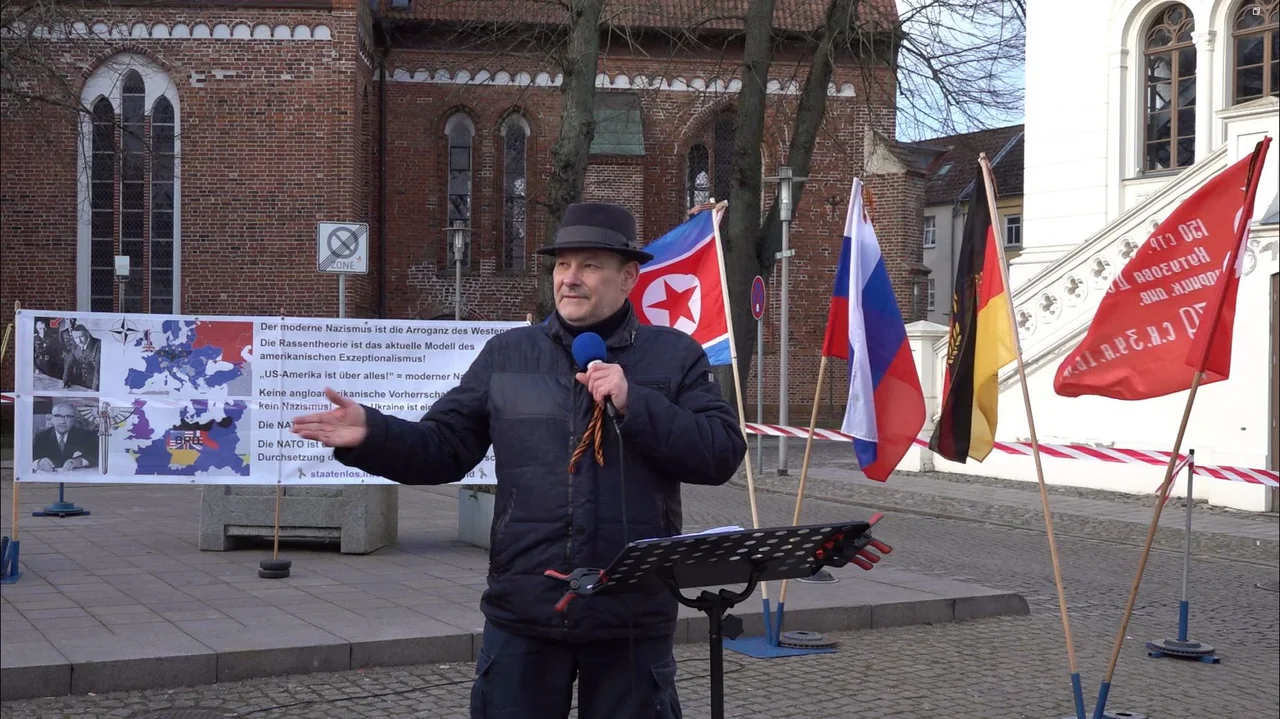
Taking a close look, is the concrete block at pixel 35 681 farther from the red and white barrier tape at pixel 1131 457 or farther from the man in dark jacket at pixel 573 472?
the red and white barrier tape at pixel 1131 457

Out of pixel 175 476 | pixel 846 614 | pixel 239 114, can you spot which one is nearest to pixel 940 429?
pixel 846 614

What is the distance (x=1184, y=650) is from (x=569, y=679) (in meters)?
5.22

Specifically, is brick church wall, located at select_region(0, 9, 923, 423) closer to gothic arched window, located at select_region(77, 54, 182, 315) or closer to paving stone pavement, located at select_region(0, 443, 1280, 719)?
gothic arched window, located at select_region(77, 54, 182, 315)

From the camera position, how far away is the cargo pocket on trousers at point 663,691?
11.0 ft

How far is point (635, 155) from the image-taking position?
2786 cm

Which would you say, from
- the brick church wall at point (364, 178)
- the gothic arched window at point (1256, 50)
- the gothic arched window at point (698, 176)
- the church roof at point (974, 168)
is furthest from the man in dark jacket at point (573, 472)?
the church roof at point (974, 168)

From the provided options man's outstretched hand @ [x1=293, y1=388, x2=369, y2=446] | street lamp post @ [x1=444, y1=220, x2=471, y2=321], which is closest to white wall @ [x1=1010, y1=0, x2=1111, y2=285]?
street lamp post @ [x1=444, y1=220, x2=471, y2=321]

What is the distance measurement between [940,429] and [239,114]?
68.7ft

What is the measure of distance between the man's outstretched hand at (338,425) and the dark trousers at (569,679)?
0.63 metres

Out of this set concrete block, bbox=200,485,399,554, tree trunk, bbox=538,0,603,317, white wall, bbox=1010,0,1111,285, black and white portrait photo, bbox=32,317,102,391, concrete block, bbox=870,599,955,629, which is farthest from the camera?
white wall, bbox=1010,0,1111,285

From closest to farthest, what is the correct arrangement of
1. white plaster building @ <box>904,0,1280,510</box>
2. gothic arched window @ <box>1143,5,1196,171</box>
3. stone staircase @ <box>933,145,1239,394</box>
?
1. white plaster building @ <box>904,0,1280,510</box>
2. stone staircase @ <box>933,145,1239,394</box>
3. gothic arched window @ <box>1143,5,1196,171</box>

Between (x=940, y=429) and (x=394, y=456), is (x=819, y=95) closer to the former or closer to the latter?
(x=940, y=429)

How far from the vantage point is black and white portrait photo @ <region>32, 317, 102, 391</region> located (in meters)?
8.91

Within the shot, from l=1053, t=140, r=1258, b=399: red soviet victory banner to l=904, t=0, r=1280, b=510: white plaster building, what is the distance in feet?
29.8
